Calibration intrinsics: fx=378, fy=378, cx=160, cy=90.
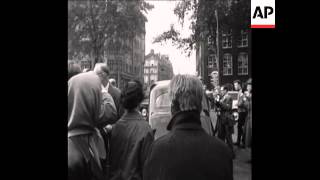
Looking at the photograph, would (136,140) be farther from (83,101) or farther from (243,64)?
(243,64)

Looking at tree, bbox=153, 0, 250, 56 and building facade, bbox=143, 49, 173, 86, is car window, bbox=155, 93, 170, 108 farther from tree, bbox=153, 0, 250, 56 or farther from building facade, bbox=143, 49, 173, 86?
building facade, bbox=143, 49, 173, 86

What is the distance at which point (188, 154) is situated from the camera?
217 centimetres

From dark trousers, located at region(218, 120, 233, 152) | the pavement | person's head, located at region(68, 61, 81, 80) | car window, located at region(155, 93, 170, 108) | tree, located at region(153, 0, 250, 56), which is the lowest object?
the pavement

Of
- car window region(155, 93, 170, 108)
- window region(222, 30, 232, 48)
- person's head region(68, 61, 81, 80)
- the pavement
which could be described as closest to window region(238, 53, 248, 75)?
window region(222, 30, 232, 48)

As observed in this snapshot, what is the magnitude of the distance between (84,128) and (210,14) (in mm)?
21337

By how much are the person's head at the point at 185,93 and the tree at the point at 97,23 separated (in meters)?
26.7

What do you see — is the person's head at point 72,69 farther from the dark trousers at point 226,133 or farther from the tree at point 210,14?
the tree at point 210,14

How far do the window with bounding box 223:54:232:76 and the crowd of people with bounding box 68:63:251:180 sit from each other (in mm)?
42231

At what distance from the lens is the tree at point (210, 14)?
2344 centimetres

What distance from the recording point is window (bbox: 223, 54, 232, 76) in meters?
45.3
